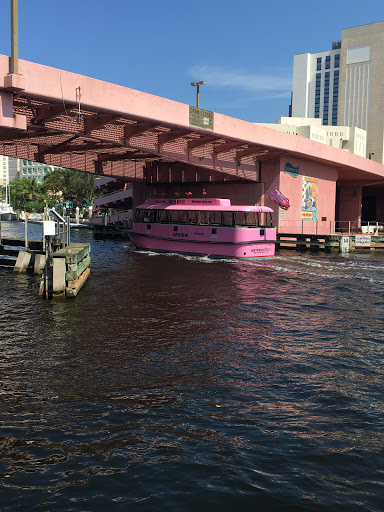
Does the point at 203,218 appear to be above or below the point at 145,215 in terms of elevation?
below

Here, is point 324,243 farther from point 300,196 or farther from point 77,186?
point 77,186

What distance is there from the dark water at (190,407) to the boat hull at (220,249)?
44.9 feet

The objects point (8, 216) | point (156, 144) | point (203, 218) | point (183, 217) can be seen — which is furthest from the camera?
point (8, 216)

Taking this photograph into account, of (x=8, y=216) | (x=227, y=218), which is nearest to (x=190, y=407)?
(x=227, y=218)

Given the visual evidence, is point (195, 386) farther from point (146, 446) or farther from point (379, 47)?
point (379, 47)

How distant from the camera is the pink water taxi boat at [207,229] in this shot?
30.6 meters

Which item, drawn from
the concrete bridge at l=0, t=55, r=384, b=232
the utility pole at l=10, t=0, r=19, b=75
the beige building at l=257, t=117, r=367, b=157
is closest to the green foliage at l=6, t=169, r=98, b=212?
the beige building at l=257, t=117, r=367, b=157

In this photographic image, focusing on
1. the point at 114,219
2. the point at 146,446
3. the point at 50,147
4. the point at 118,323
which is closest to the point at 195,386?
the point at 146,446

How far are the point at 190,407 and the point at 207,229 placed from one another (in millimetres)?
23903

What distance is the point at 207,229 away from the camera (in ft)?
104

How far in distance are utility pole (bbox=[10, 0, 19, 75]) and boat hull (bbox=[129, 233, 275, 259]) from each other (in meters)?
15.6

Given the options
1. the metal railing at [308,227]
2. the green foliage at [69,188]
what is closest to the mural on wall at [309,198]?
the metal railing at [308,227]

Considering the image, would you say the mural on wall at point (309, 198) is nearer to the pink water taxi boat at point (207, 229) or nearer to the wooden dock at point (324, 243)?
the wooden dock at point (324, 243)

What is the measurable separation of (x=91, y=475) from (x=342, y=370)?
A: 19.7 feet
